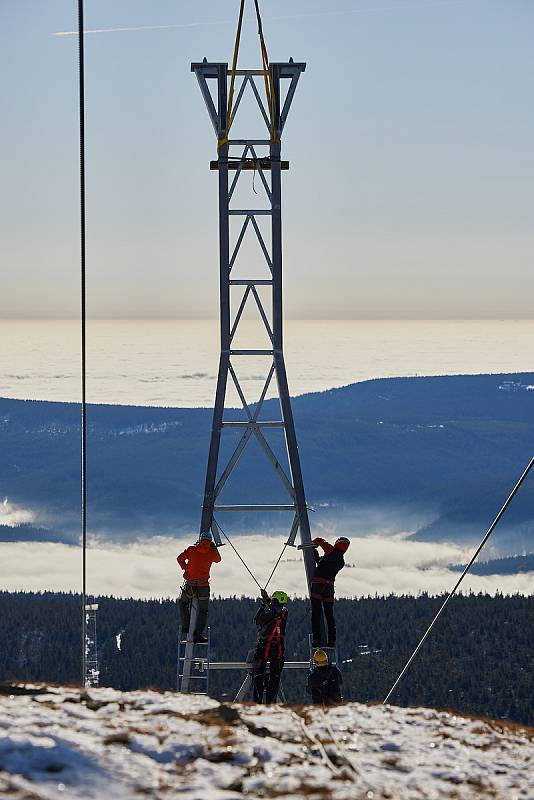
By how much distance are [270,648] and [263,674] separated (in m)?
0.52

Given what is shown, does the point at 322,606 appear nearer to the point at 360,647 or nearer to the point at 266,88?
the point at 266,88

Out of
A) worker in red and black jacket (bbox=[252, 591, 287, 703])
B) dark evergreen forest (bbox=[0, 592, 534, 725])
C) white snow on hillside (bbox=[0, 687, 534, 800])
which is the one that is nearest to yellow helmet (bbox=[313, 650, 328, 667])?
worker in red and black jacket (bbox=[252, 591, 287, 703])

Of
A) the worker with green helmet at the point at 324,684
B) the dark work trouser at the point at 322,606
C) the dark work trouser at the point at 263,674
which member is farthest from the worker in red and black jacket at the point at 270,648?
the worker with green helmet at the point at 324,684

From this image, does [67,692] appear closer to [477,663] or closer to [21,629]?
[477,663]

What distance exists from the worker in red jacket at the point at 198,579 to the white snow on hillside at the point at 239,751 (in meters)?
7.05

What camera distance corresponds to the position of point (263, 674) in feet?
62.8

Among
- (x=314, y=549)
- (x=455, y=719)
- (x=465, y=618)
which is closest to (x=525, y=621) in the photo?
(x=465, y=618)

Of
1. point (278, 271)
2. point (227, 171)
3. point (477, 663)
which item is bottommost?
point (477, 663)

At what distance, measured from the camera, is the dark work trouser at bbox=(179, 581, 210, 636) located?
66.2 feet

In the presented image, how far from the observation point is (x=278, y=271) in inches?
824

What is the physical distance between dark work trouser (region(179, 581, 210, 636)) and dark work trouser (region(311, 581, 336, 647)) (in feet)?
6.18

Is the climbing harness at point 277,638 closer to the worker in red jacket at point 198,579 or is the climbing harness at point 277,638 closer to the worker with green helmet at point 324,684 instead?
the worker with green helmet at point 324,684

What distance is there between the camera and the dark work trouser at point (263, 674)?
18.9m

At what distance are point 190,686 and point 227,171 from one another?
933 centimetres
